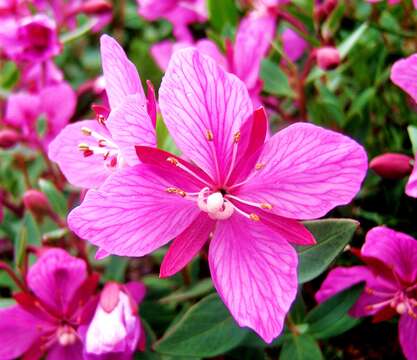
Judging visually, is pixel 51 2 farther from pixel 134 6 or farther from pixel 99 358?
pixel 99 358

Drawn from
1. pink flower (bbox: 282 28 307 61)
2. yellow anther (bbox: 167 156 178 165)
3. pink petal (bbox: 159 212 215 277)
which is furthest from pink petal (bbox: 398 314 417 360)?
pink flower (bbox: 282 28 307 61)

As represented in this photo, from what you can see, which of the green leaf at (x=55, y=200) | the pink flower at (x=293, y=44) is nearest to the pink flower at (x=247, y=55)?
the pink flower at (x=293, y=44)

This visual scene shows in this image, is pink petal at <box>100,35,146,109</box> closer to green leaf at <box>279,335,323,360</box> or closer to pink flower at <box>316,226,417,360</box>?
pink flower at <box>316,226,417,360</box>

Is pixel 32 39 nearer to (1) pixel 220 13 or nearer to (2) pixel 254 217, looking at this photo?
(1) pixel 220 13

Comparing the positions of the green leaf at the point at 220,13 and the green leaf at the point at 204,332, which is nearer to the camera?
the green leaf at the point at 204,332

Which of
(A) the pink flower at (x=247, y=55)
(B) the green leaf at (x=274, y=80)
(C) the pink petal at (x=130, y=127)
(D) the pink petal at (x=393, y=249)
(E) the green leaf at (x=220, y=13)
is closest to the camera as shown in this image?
(C) the pink petal at (x=130, y=127)

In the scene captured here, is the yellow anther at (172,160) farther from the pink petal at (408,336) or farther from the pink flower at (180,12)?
the pink flower at (180,12)

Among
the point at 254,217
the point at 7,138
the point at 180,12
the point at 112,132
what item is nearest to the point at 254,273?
the point at 254,217
